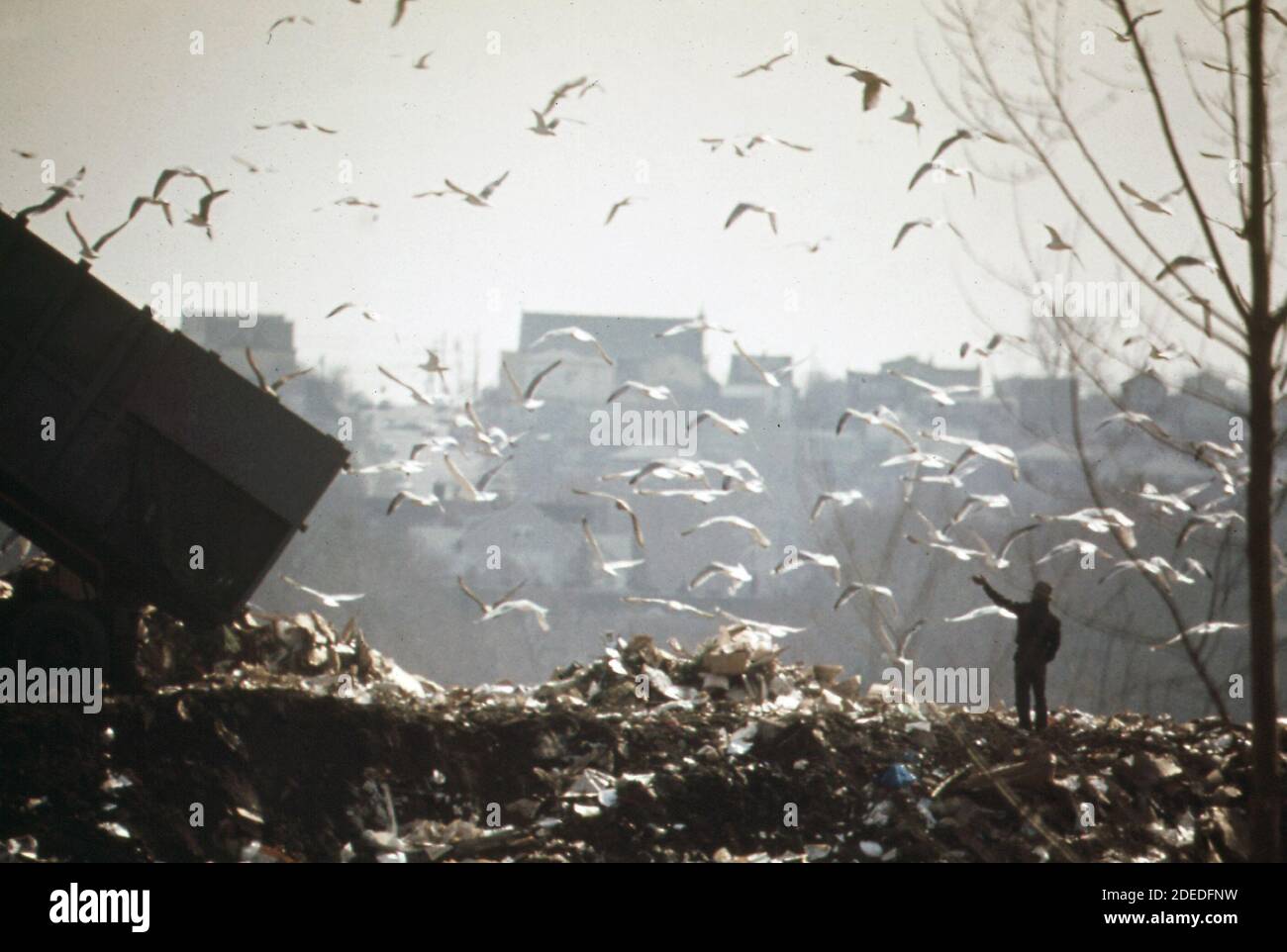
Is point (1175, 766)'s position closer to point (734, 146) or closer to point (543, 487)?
point (734, 146)

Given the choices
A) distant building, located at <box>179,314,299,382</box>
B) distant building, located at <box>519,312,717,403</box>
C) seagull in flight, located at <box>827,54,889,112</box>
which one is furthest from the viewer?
distant building, located at <box>519,312,717,403</box>

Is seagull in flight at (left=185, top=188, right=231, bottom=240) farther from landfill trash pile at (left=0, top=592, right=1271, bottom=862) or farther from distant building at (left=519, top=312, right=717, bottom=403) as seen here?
distant building at (left=519, top=312, right=717, bottom=403)

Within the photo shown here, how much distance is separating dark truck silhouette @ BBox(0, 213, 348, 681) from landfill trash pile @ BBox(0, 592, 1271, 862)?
63 centimetres

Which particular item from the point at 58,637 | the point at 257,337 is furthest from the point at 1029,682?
the point at 257,337

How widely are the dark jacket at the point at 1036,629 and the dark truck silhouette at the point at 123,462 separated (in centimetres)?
459

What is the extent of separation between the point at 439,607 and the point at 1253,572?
48.0m

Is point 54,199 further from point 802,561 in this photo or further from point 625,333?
point 625,333

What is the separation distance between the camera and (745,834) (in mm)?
6660

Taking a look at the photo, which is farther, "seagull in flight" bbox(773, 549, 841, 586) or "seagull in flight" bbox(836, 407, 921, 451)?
"seagull in flight" bbox(836, 407, 921, 451)

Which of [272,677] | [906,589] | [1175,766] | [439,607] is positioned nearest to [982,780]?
[1175,766]

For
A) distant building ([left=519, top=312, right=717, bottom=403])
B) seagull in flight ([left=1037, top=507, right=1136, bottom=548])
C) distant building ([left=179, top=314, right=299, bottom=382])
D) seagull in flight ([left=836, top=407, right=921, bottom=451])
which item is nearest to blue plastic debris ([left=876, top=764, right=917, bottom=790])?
seagull in flight ([left=1037, top=507, right=1136, bottom=548])

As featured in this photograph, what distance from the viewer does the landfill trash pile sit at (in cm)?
645
